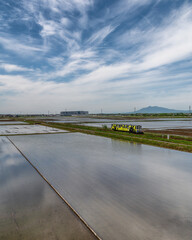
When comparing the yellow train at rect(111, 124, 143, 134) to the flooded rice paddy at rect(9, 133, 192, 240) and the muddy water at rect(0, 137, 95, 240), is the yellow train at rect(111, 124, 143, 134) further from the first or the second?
the muddy water at rect(0, 137, 95, 240)

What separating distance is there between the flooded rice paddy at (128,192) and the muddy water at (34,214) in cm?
54

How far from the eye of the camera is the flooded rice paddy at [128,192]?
863cm

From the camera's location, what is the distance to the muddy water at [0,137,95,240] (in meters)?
8.27

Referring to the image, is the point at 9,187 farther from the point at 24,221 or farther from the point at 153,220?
the point at 153,220

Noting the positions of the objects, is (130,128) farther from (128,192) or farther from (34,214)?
(34,214)

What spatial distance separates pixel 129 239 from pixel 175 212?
354 cm

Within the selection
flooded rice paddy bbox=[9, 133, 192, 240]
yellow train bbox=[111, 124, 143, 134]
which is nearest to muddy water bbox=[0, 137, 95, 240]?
flooded rice paddy bbox=[9, 133, 192, 240]

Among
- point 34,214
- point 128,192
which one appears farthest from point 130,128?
point 34,214

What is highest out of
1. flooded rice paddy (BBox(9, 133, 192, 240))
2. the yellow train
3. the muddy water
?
the yellow train

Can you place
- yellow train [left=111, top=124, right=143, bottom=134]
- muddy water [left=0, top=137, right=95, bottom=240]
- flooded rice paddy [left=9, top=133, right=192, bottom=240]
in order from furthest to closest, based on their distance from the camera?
yellow train [left=111, top=124, right=143, bottom=134] → flooded rice paddy [left=9, top=133, right=192, bottom=240] → muddy water [left=0, top=137, right=95, bottom=240]

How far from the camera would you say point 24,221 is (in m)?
9.21

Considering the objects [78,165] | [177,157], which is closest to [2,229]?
[78,165]

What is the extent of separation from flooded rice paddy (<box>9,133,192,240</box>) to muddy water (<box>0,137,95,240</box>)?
54 centimetres

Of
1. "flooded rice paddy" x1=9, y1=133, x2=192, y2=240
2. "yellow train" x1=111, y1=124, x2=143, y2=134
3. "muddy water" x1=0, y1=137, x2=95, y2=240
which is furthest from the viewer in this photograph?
"yellow train" x1=111, y1=124, x2=143, y2=134
